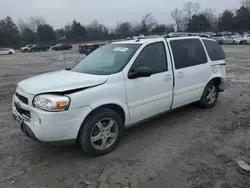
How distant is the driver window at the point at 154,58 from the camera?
4168 millimetres

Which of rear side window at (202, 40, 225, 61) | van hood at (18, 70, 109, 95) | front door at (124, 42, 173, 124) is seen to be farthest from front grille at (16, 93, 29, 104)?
rear side window at (202, 40, 225, 61)

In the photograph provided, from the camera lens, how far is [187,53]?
501 cm

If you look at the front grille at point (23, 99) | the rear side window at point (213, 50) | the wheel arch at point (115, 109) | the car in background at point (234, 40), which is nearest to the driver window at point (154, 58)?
the wheel arch at point (115, 109)

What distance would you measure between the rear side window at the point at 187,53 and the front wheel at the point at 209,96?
2.25 feet

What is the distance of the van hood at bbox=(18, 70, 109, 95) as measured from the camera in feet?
11.0

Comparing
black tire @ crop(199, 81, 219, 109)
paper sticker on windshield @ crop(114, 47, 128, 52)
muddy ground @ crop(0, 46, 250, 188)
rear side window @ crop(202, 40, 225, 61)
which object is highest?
paper sticker on windshield @ crop(114, 47, 128, 52)

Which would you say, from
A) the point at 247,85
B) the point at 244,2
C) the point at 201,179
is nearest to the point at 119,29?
the point at 244,2

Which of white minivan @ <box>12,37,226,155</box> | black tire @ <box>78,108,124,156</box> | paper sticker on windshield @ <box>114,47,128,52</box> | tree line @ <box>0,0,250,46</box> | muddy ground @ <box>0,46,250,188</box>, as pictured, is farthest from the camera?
tree line @ <box>0,0,250,46</box>

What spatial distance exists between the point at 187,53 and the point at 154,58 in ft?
3.36

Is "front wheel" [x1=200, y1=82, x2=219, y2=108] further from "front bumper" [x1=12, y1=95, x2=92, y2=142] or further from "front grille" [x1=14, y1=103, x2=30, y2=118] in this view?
"front grille" [x1=14, y1=103, x2=30, y2=118]

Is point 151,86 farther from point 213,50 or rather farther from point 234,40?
point 234,40

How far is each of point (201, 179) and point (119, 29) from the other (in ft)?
284

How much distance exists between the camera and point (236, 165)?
3400mm

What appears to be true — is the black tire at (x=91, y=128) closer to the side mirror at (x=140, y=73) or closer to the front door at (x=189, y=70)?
the side mirror at (x=140, y=73)
